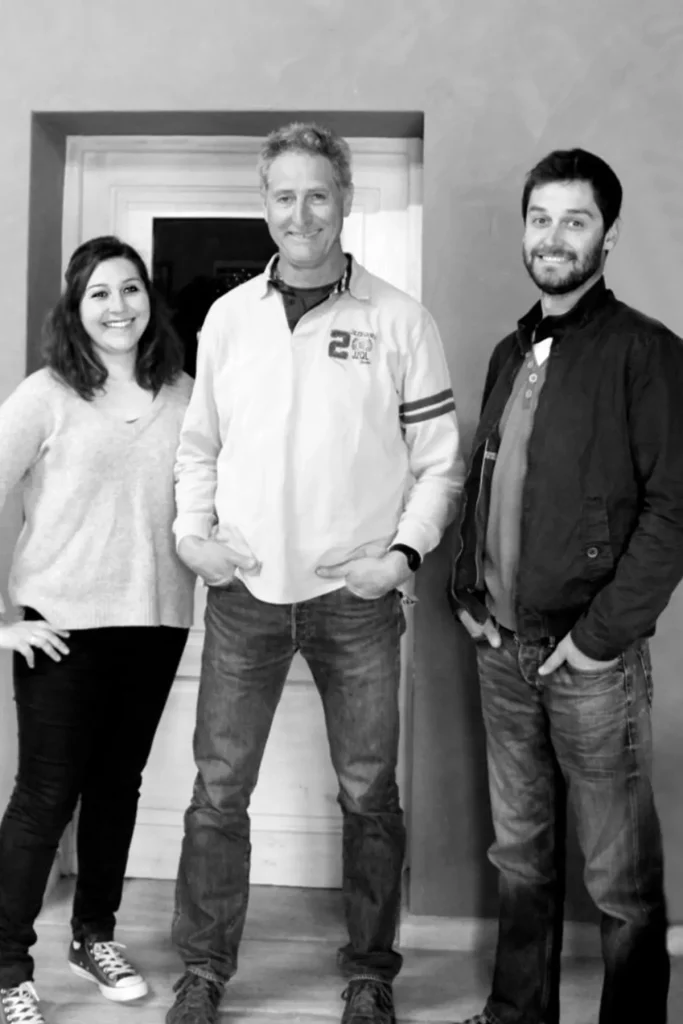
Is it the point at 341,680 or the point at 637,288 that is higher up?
the point at 637,288

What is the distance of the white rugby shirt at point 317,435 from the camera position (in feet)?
5.80

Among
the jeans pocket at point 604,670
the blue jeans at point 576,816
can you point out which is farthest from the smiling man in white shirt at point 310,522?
the jeans pocket at point 604,670

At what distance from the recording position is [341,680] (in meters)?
1.82

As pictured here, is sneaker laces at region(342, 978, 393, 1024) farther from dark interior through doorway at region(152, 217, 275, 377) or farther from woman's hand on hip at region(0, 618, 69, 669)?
dark interior through doorway at region(152, 217, 275, 377)

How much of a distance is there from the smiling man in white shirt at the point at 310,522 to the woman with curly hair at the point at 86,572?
0.34 ft

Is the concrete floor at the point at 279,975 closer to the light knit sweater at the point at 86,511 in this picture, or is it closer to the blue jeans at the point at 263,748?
the blue jeans at the point at 263,748

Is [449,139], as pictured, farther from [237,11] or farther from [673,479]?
[673,479]

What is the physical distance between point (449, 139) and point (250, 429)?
92 cm

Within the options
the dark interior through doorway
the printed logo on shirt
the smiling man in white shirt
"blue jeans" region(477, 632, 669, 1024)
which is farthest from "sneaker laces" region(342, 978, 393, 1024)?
the dark interior through doorway

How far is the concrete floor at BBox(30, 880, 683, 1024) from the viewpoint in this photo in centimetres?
194

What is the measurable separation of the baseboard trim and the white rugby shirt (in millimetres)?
1007

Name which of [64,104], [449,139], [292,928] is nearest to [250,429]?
[449,139]

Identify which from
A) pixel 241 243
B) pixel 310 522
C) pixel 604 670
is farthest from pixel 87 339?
pixel 604 670

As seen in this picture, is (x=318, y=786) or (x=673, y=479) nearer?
(x=673, y=479)
